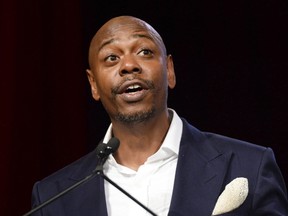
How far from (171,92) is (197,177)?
0.72m

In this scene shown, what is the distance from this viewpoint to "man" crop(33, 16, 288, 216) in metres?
1.81

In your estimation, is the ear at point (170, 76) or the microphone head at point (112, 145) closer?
the microphone head at point (112, 145)

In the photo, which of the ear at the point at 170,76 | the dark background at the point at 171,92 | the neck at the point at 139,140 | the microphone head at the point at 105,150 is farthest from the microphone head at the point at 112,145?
the dark background at the point at 171,92

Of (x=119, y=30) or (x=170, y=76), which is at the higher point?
(x=119, y=30)

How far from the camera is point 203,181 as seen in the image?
184 cm

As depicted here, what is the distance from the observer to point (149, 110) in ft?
6.31

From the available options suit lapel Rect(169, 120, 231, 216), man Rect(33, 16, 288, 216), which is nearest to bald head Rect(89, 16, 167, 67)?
man Rect(33, 16, 288, 216)

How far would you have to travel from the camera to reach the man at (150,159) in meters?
1.81

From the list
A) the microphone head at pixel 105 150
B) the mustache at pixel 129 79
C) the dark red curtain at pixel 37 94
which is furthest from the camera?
the dark red curtain at pixel 37 94

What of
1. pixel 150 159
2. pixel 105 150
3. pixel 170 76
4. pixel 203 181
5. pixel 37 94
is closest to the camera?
pixel 105 150

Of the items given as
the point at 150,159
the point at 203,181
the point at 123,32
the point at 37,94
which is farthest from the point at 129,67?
the point at 37,94

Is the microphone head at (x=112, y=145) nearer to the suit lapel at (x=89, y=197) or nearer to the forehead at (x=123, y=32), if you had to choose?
the suit lapel at (x=89, y=197)

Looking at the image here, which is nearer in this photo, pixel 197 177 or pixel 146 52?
pixel 197 177

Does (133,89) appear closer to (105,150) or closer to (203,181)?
(203,181)
